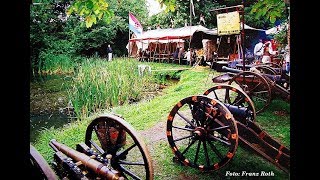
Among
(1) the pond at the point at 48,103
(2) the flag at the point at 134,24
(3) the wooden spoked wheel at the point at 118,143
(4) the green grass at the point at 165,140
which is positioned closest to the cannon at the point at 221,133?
(4) the green grass at the point at 165,140

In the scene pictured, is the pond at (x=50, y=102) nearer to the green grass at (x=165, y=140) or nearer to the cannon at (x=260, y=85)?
the green grass at (x=165, y=140)

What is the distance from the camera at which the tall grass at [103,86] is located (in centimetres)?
484

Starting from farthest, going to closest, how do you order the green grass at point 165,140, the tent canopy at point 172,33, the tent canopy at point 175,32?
the tent canopy at point 172,33 < the tent canopy at point 175,32 < the green grass at point 165,140

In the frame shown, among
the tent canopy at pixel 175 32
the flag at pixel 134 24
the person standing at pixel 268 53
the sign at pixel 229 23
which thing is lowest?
the person standing at pixel 268 53

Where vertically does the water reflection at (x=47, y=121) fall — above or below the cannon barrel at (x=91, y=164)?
below

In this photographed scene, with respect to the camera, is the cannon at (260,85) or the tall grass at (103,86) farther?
the tall grass at (103,86)

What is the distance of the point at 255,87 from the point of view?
472cm

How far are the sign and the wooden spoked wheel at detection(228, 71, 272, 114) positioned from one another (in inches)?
36.0

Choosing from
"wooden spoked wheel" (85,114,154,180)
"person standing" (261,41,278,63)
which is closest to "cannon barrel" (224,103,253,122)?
"wooden spoked wheel" (85,114,154,180)

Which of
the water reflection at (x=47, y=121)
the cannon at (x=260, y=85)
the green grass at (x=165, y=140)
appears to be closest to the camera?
the green grass at (x=165, y=140)

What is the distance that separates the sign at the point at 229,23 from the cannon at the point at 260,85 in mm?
911

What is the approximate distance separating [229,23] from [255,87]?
130cm

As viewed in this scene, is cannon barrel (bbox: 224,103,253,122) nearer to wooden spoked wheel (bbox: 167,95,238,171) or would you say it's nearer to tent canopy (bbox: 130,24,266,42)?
wooden spoked wheel (bbox: 167,95,238,171)

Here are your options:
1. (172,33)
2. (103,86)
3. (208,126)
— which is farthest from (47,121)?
(172,33)
